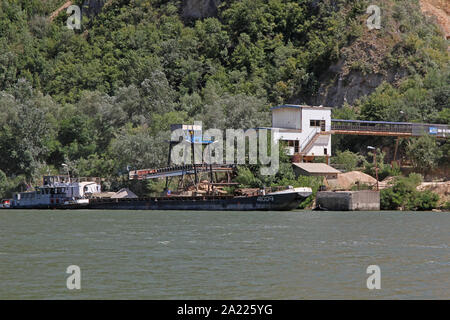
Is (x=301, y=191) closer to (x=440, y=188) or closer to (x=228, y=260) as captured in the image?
(x=440, y=188)

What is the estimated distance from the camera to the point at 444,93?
96.6 m

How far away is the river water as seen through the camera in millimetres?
27797

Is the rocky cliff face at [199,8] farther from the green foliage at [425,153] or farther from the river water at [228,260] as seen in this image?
the river water at [228,260]

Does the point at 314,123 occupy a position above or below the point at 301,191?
above

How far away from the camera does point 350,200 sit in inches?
2977

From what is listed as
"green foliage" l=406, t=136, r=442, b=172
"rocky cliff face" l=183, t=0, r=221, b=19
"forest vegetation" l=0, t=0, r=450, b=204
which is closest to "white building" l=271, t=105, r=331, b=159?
"forest vegetation" l=0, t=0, r=450, b=204

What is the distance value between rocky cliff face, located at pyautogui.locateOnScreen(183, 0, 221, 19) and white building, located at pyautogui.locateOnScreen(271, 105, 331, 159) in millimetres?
55601

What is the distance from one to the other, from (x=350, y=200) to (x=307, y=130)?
20185mm

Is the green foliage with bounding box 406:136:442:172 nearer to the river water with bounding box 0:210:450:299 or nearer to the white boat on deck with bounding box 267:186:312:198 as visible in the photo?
the white boat on deck with bounding box 267:186:312:198

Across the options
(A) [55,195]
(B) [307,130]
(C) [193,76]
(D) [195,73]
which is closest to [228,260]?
(B) [307,130]

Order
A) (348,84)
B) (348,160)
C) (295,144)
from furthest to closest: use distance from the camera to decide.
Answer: (348,84), (295,144), (348,160)

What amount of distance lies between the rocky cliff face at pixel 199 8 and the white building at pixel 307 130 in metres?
55.6
